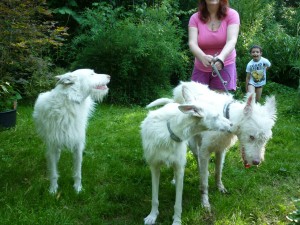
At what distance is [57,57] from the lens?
31.5 feet

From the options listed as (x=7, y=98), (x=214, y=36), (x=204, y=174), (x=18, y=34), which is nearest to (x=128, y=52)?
(x=18, y=34)

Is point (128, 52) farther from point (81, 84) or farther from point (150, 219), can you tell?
point (150, 219)

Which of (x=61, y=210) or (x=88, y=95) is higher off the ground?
(x=88, y=95)

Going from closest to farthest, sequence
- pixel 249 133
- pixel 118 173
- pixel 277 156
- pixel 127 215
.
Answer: pixel 249 133 < pixel 127 215 < pixel 118 173 < pixel 277 156

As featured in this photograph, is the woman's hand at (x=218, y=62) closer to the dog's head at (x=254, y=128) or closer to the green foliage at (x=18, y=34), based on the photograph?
the dog's head at (x=254, y=128)

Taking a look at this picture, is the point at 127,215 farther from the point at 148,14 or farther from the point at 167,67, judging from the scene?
the point at 148,14

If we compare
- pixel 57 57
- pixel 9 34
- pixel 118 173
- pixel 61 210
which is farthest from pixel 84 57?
pixel 61 210

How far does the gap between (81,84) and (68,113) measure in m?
0.36

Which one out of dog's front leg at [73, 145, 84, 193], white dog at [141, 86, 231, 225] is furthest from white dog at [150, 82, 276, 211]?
dog's front leg at [73, 145, 84, 193]

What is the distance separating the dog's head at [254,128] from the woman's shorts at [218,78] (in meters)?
0.78

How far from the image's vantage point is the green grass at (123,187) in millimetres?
3629

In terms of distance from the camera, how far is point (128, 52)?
8750 mm

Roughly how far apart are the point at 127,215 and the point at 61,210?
26.7 inches

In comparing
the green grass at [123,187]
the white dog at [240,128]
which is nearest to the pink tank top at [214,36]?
the white dog at [240,128]
